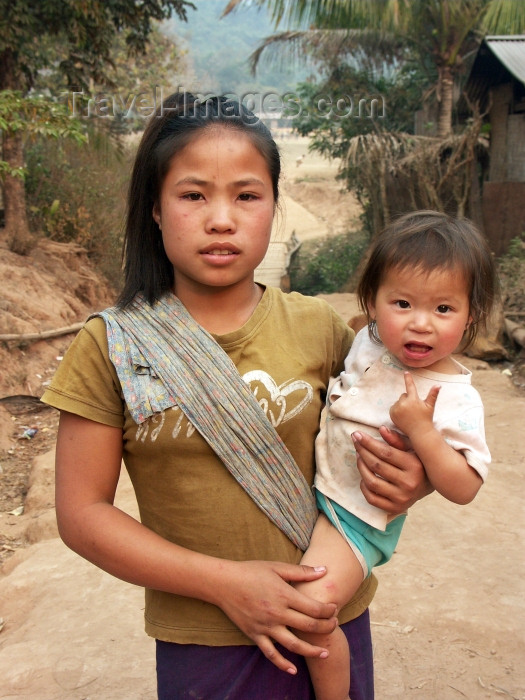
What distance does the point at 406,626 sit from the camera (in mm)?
3094

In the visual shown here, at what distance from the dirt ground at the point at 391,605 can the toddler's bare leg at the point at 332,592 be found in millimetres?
873

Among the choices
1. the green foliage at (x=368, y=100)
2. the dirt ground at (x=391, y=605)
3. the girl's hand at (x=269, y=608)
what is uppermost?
the green foliage at (x=368, y=100)

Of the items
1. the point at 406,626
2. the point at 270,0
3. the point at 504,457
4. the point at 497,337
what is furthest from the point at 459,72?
the point at 406,626

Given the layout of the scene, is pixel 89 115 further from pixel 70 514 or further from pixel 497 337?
pixel 70 514

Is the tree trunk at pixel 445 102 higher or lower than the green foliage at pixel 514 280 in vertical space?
higher

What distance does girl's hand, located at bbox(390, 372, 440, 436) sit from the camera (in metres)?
1.33

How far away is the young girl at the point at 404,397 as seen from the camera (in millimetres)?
1339

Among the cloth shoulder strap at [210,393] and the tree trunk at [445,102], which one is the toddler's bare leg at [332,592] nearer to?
the cloth shoulder strap at [210,393]

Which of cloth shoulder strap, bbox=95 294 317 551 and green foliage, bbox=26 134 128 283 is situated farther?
green foliage, bbox=26 134 128 283

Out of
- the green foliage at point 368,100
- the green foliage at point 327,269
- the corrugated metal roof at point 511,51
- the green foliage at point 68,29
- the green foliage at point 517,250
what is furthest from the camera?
the green foliage at point 327,269

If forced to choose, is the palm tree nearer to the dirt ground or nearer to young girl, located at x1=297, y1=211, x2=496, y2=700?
the dirt ground

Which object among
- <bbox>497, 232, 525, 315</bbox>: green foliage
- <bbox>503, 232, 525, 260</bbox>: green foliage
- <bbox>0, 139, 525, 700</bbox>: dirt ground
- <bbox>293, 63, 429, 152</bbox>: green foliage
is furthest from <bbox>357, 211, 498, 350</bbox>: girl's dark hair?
<bbox>293, 63, 429, 152</bbox>: green foliage

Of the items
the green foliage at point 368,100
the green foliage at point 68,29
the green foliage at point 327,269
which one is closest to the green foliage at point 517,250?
the green foliage at point 327,269

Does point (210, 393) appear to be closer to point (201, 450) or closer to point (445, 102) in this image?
point (201, 450)
